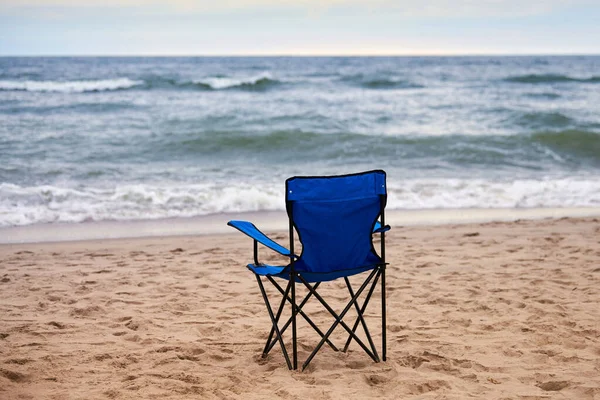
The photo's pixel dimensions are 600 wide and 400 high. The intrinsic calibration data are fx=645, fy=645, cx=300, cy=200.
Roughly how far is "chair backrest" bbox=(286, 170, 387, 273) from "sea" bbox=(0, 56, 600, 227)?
4802mm

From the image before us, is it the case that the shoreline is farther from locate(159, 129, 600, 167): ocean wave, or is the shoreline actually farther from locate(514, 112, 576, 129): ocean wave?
locate(514, 112, 576, 129): ocean wave

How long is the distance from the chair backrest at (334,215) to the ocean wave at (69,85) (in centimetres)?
2172

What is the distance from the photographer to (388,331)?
3.80 m

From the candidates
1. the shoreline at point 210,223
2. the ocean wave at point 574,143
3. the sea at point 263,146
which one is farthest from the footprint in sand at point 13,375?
the ocean wave at point 574,143

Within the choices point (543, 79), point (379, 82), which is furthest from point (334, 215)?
point (543, 79)

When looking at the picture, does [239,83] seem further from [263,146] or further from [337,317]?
[337,317]

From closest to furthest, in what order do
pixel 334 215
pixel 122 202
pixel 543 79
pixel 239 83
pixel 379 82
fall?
pixel 334 215
pixel 122 202
pixel 239 83
pixel 379 82
pixel 543 79

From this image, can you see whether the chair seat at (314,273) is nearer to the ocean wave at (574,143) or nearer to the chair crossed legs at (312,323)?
the chair crossed legs at (312,323)

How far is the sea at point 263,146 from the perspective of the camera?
834cm

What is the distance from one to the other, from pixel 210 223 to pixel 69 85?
18874 mm

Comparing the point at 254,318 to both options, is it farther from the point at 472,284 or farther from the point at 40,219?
the point at 40,219

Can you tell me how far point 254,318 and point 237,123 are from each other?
12303mm

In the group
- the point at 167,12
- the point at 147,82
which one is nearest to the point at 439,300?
the point at 147,82

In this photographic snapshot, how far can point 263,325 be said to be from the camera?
3924 mm
